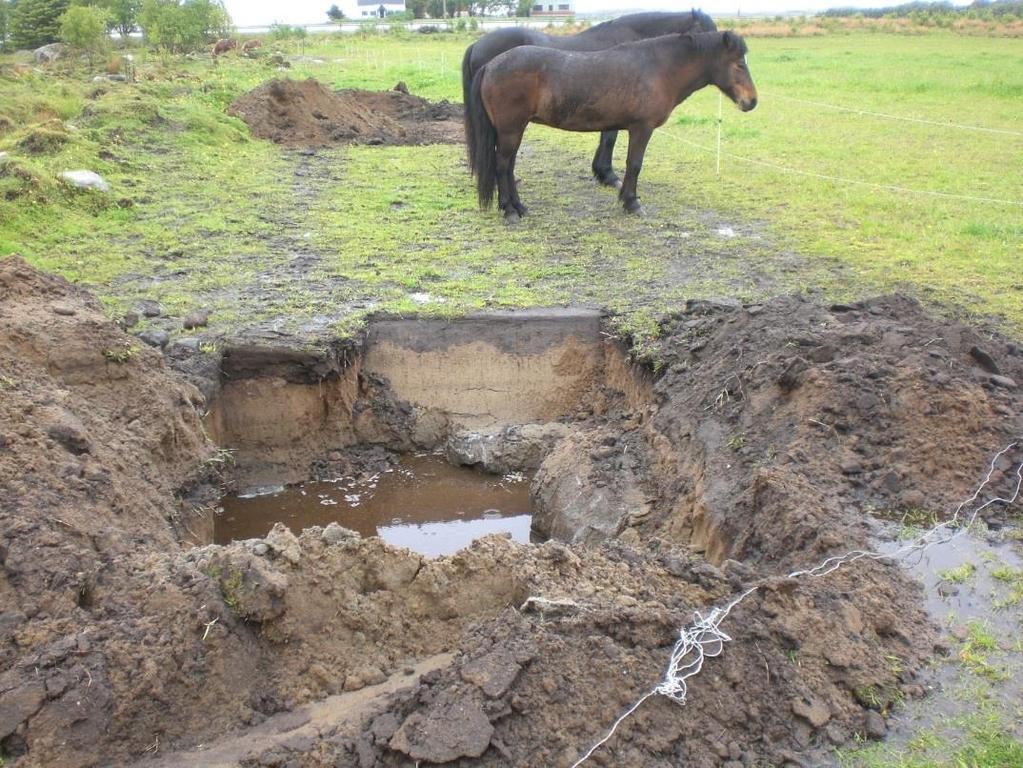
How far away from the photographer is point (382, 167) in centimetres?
1296

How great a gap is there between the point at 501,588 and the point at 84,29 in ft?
76.6

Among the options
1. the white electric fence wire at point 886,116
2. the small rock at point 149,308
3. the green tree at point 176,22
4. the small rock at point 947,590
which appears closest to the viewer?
the small rock at point 947,590

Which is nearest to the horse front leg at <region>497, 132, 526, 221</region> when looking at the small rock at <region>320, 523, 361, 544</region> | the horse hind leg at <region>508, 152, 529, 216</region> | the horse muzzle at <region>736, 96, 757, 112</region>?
the horse hind leg at <region>508, 152, 529, 216</region>

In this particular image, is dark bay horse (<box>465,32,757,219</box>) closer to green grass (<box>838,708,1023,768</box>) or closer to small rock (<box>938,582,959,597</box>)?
small rock (<box>938,582,959,597</box>)

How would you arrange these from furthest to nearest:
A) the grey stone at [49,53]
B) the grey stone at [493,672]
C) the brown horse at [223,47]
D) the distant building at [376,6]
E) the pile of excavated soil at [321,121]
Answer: the distant building at [376,6] → the brown horse at [223,47] → the grey stone at [49,53] → the pile of excavated soil at [321,121] → the grey stone at [493,672]

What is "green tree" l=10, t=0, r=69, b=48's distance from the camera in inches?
1113

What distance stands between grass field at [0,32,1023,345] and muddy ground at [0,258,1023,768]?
1.77 m

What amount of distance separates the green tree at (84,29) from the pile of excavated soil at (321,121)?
9.34 m

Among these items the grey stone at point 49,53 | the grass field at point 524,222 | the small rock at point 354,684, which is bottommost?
the small rock at point 354,684

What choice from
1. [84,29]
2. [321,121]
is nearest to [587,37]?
[321,121]

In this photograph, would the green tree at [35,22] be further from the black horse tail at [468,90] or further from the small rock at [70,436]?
the small rock at [70,436]

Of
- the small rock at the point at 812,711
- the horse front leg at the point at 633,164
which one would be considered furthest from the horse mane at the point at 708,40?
the small rock at the point at 812,711

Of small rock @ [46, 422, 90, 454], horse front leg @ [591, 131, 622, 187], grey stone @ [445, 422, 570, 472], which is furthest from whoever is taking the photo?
horse front leg @ [591, 131, 622, 187]

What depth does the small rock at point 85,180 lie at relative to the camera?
32.4 feet
